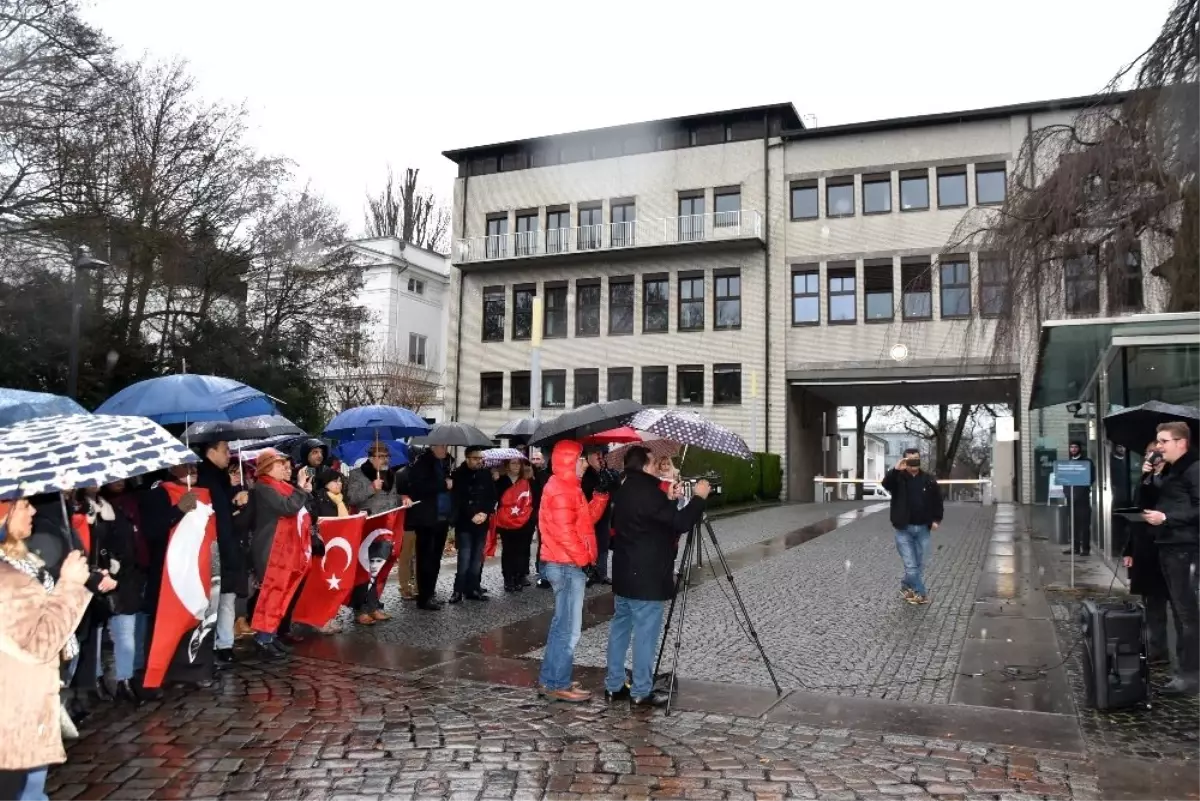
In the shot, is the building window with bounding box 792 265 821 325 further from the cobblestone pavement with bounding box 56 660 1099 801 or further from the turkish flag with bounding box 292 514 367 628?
the cobblestone pavement with bounding box 56 660 1099 801

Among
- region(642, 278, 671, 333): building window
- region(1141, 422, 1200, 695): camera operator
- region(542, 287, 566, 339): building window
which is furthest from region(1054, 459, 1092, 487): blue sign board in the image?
region(542, 287, 566, 339): building window

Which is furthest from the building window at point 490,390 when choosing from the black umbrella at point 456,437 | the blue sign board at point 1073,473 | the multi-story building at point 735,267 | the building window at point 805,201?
the black umbrella at point 456,437

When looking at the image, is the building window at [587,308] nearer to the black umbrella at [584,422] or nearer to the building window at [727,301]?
the building window at [727,301]

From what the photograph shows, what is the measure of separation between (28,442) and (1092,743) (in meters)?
6.20

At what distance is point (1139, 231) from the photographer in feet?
41.0

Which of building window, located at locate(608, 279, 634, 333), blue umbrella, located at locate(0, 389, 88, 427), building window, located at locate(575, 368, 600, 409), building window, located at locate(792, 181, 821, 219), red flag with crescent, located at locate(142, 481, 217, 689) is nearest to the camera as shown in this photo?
Answer: red flag with crescent, located at locate(142, 481, 217, 689)

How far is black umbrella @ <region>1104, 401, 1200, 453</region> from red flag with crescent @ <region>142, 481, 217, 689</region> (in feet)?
24.6

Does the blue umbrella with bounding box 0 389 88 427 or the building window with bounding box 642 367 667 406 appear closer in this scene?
the blue umbrella with bounding box 0 389 88 427

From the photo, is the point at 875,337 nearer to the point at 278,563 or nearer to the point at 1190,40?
the point at 1190,40

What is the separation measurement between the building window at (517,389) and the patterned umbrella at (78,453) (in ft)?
110

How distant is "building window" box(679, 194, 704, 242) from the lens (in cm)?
3634

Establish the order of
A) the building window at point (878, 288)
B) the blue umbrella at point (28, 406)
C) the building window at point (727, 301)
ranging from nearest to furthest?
the blue umbrella at point (28, 406) < the building window at point (878, 288) < the building window at point (727, 301)

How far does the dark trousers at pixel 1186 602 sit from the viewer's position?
21.7ft

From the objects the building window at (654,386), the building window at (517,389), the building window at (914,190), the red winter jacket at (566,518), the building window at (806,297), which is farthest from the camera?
the building window at (517,389)
